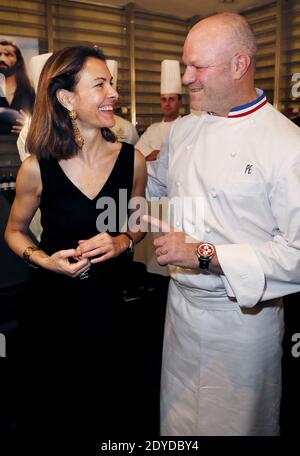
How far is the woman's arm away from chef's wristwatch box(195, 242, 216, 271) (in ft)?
1.46

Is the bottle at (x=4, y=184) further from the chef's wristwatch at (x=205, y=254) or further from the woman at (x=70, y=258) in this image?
the chef's wristwatch at (x=205, y=254)

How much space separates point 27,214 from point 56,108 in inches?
16.3

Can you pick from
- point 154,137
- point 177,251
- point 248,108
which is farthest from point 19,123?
point 177,251

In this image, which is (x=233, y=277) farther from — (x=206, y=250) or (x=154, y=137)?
(x=154, y=137)

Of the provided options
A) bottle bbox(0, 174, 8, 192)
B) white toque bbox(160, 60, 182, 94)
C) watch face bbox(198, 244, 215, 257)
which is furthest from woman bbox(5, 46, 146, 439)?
white toque bbox(160, 60, 182, 94)

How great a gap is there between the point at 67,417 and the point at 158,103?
4.53m

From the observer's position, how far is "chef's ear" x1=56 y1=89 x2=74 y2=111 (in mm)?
1508

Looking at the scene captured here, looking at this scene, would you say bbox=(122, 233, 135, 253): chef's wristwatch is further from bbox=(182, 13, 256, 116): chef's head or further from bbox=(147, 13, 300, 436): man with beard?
bbox=(182, 13, 256, 116): chef's head

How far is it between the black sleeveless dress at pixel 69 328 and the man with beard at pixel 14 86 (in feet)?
10.4

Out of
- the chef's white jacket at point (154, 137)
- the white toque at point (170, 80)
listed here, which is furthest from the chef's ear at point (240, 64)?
the white toque at point (170, 80)

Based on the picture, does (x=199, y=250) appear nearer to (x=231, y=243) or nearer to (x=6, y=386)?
(x=231, y=243)
